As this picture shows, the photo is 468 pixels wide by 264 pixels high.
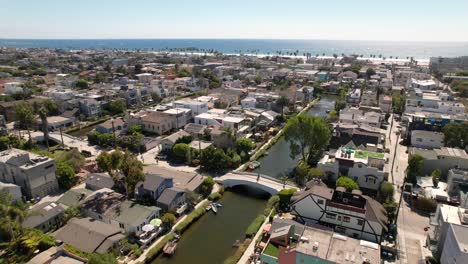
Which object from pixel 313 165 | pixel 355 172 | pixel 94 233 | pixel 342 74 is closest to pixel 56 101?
pixel 94 233

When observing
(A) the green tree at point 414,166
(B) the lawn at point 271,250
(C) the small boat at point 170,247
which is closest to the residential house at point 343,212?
(B) the lawn at point 271,250

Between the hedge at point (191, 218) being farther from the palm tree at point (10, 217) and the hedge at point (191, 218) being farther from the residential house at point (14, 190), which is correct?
the residential house at point (14, 190)

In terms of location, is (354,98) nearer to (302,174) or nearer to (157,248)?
(302,174)

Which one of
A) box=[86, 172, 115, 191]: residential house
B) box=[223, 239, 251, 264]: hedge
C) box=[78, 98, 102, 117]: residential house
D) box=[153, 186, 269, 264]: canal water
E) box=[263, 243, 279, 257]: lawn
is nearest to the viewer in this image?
box=[263, 243, 279, 257]: lawn

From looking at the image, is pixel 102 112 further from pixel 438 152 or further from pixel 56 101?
pixel 438 152

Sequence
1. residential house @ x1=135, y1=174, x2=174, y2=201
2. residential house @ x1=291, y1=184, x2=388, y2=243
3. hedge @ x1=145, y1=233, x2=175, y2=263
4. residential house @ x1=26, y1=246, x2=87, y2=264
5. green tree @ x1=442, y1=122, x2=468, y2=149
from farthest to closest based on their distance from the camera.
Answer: green tree @ x1=442, y1=122, x2=468, y2=149 → residential house @ x1=135, y1=174, x2=174, y2=201 → residential house @ x1=291, y1=184, x2=388, y2=243 → hedge @ x1=145, y1=233, x2=175, y2=263 → residential house @ x1=26, y1=246, x2=87, y2=264

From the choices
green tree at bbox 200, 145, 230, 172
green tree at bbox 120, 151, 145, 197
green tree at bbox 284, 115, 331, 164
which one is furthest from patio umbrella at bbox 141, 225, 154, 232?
green tree at bbox 284, 115, 331, 164

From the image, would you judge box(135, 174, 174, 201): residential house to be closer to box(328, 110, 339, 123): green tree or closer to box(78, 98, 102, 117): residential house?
box(328, 110, 339, 123): green tree

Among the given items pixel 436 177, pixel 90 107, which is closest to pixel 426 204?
pixel 436 177
